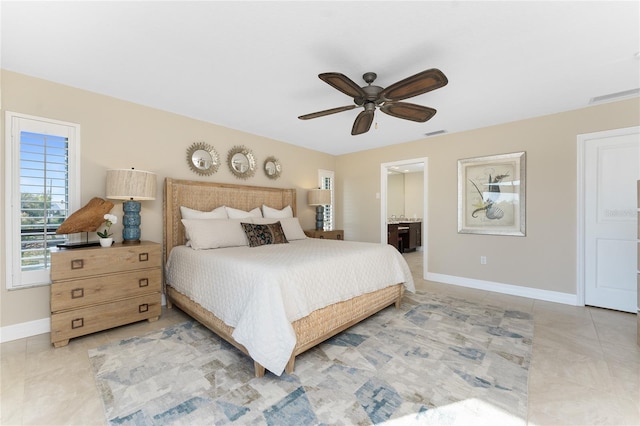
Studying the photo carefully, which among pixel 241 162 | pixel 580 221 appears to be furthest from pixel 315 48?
pixel 580 221

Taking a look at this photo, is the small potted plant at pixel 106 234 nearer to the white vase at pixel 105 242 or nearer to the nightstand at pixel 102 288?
the white vase at pixel 105 242

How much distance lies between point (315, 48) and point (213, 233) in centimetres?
219

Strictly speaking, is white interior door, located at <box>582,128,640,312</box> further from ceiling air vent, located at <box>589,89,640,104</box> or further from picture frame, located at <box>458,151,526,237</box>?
picture frame, located at <box>458,151,526,237</box>

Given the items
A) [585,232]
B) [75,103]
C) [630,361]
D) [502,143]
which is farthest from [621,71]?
[75,103]

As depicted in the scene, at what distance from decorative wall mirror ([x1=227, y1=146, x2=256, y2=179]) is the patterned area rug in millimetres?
2322

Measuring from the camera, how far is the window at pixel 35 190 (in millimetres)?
2447

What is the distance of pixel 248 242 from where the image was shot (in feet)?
10.9

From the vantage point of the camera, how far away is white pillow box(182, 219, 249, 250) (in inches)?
120

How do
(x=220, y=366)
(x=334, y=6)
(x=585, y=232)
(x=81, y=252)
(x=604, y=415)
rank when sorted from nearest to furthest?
1. (x=604, y=415)
2. (x=334, y=6)
3. (x=220, y=366)
4. (x=81, y=252)
5. (x=585, y=232)

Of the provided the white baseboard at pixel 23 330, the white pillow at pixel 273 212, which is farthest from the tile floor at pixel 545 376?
the white pillow at pixel 273 212

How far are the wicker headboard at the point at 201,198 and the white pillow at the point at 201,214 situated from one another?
12 cm

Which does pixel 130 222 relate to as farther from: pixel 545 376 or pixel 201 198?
pixel 545 376

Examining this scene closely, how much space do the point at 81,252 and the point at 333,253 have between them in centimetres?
224

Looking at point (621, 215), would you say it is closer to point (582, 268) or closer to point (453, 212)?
point (582, 268)
